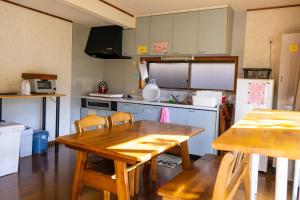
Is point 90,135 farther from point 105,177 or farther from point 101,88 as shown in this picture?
point 101,88

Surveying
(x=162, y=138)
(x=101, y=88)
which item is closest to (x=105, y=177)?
(x=162, y=138)

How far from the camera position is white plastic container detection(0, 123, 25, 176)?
283 centimetres

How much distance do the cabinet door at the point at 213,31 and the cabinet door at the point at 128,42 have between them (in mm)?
1271

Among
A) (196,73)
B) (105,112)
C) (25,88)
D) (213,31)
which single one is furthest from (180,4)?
(25,88)

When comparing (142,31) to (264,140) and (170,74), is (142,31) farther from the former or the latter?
(264,140)

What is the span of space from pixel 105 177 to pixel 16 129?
173 cm

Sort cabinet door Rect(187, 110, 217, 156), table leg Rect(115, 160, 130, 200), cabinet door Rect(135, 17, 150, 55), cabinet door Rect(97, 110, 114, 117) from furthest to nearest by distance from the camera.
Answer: cabinet door Rect(97, 110, 114, 117) → cabinet door Rect(135, 17, 150, 55) → cabinet door Rect(187, 110, 217, 156) → table leg Rect(115, 160, 130, 200)

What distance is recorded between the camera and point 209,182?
5.55 feet

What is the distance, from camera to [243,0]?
3.30 m

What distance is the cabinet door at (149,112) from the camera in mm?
3928

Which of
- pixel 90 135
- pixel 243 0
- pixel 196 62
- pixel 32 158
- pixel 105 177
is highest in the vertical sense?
pixel 243 0

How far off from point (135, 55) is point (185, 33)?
41.0 inches

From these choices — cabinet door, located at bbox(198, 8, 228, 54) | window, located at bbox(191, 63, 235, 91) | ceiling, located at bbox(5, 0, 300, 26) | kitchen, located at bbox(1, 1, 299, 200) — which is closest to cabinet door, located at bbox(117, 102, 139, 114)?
kitchen, located at bbox(1, 1, 299, 200)

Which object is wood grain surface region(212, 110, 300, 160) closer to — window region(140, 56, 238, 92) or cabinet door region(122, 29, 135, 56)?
window region(140, 56, 238, 92)
